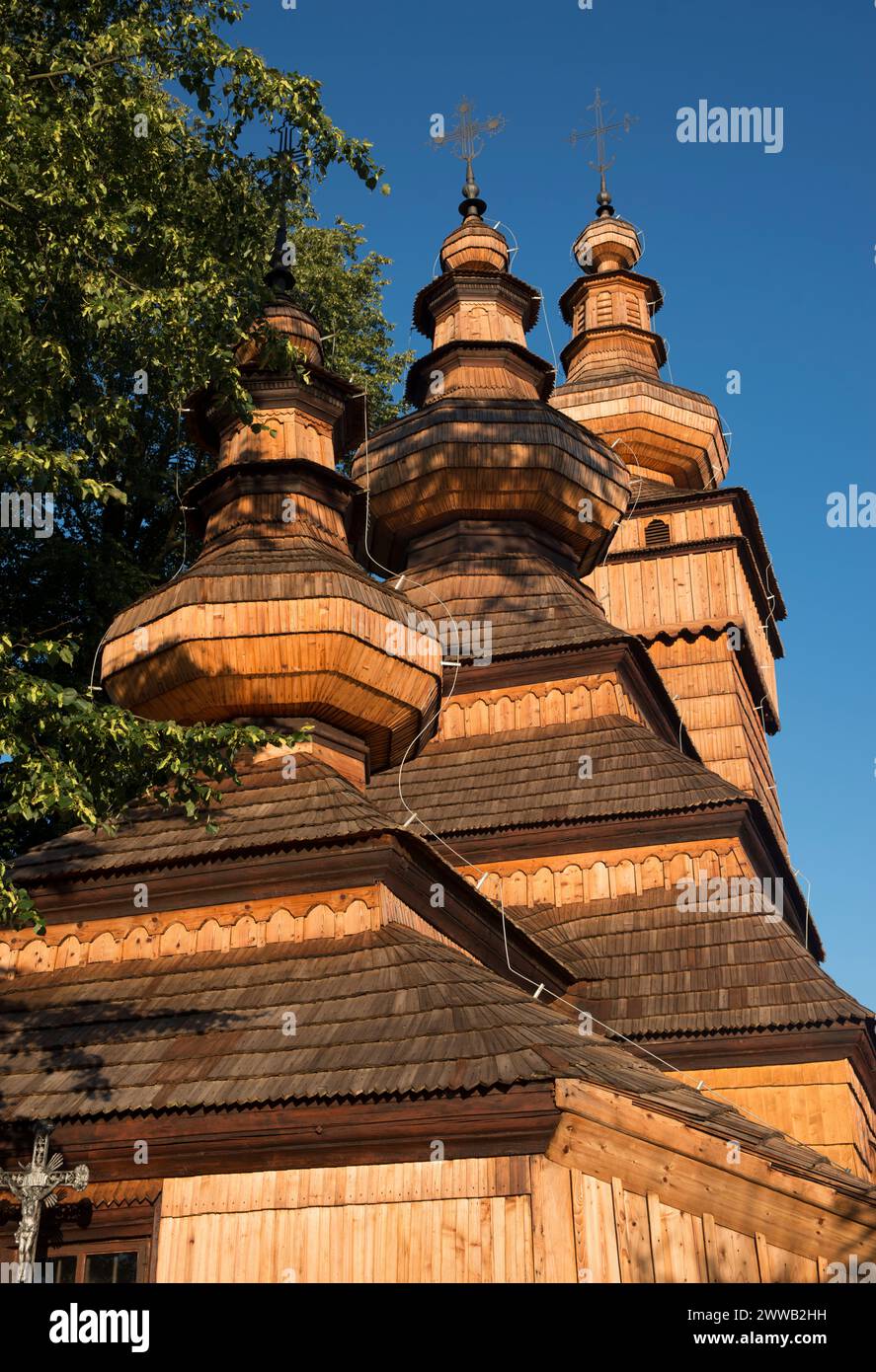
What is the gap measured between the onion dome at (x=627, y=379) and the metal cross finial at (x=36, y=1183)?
23.9m

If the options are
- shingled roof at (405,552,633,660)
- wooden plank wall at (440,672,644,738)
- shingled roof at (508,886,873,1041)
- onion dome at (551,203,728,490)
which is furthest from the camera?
onion dome at (551,203,728,490)

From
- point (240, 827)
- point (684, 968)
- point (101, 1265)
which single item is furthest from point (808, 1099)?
point (101, 1265)

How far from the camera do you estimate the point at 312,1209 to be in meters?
9.90

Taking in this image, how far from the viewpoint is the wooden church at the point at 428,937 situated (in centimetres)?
951

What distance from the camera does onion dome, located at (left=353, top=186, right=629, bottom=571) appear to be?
70.8 ft

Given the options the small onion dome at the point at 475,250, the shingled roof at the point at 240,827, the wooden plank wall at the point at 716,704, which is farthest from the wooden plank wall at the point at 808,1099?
the small onion dome at the point at 475,250

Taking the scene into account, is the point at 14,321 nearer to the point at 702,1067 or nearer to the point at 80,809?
the point at 80,809

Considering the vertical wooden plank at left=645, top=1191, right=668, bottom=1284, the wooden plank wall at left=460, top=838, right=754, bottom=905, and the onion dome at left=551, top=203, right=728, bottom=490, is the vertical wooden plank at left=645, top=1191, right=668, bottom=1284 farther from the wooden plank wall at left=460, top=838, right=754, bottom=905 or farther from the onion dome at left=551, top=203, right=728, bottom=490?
the onion dome at left=551, top=203, right=728, bottom=490

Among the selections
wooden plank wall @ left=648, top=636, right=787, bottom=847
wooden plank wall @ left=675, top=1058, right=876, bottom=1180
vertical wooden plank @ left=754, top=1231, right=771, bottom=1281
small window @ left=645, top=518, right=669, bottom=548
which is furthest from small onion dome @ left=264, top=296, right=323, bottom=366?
small window @ left=645, top=518, right=669, bottom=548

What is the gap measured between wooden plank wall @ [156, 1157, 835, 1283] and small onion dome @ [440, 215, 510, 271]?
743 inches

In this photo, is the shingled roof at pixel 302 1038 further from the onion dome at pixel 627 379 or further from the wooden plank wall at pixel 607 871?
the onion dome at pixel 627 379

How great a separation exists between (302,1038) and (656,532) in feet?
68.2

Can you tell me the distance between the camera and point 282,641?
14.0 m

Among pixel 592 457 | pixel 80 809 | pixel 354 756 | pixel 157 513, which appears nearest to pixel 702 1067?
pixel 354 756
